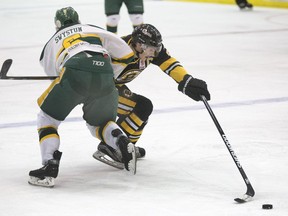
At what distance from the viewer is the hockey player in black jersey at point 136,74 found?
475 centimetres

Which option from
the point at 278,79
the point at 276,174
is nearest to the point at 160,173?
the point at 276,174

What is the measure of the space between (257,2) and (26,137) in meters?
9.13

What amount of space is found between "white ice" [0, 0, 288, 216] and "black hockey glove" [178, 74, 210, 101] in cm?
45

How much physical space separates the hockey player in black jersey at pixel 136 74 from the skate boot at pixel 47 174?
0.50 meters

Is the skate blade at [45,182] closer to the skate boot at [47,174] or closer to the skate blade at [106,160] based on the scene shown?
the skate boot at [47,174]

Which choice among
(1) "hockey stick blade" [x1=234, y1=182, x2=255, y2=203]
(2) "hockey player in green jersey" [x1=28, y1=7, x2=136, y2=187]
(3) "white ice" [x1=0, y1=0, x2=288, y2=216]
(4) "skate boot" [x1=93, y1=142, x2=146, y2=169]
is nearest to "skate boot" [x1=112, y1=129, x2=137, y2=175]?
(2) "hockey player in green jersey" [x1=28, y1=7, x2=136, y2=187]

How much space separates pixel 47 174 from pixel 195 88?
960 mm

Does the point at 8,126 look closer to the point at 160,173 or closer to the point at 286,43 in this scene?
the point at 160,173

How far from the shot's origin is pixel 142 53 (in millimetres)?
4824

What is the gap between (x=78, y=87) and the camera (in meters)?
4.53

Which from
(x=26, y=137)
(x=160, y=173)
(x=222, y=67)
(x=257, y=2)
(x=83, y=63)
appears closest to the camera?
(x=83, y=63)

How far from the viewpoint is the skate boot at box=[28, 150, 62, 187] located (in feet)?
14.8

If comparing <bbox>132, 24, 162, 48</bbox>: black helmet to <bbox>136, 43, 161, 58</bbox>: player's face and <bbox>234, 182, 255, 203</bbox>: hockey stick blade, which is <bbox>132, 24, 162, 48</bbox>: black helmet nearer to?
<bbox>136, 43, 161, 58</bbox>: player's face

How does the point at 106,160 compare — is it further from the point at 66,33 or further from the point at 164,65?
the point at 66,33
